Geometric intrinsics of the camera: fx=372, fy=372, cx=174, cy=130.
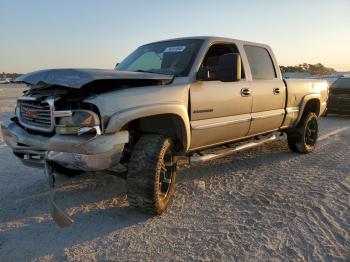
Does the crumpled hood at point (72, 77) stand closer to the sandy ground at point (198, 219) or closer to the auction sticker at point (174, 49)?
the auction sticker at point (174, 49)

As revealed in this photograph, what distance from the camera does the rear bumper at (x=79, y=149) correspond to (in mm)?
3297

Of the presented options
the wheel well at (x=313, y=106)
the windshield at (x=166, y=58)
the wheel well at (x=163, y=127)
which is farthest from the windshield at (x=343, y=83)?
the wheel well at (x=163, y=127)

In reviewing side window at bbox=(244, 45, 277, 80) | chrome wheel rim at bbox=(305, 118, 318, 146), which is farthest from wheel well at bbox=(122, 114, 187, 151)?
chrome wheel rim at bbox=(305, 118, 318, 146)

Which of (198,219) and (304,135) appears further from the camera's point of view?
(304,135)

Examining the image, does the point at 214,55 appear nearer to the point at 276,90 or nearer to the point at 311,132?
the point at 276,90

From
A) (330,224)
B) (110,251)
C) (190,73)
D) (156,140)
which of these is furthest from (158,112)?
(330,224)

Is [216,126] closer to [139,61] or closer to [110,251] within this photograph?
[139,61]

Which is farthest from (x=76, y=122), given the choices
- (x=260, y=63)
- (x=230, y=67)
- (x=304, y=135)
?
(x=304, y=135)

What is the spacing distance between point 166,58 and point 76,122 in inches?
73.3

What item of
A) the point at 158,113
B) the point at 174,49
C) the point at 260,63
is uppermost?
the point at 174,49

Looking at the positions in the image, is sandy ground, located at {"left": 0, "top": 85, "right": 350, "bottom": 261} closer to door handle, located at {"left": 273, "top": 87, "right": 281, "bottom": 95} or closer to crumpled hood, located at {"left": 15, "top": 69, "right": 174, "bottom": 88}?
door handle, located at {"left": 273, "top": 87, "right": 281, "bottom": 95}

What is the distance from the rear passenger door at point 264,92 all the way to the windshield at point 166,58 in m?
1.10

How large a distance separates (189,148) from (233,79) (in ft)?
3.14

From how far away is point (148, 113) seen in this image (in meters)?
3.65
